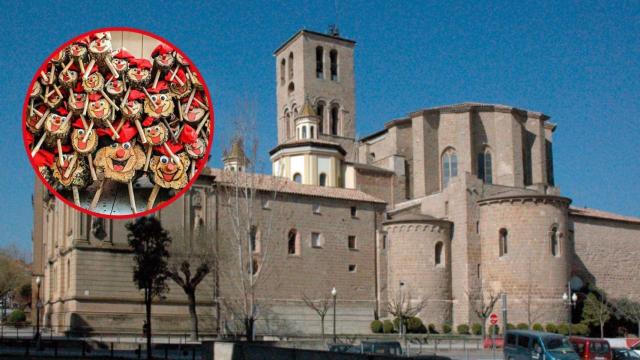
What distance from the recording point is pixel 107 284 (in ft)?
149

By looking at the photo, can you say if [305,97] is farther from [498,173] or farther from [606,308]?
[606,308]

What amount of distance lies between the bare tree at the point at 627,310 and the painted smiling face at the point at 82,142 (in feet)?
120

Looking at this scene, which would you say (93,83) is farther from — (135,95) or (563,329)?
(563,329)

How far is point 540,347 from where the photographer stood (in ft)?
85.2

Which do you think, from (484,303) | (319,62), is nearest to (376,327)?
(484,303)

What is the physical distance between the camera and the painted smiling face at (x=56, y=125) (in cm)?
3145

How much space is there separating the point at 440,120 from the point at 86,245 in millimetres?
29561

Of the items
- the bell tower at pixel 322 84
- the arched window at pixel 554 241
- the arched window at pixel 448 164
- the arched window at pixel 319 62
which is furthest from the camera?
the arched window at pixel 319 62

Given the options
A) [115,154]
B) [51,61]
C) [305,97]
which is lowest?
A: [115,154]

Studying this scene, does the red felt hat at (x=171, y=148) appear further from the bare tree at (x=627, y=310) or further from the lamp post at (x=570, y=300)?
the bare tree at (x=627, y=310)

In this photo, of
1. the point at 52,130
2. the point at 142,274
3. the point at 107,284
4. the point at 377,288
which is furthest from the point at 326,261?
the point at 52,130

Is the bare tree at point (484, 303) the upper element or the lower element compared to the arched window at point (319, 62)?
lower

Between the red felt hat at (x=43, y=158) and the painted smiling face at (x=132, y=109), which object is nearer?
the painted smiling face at (x=132, y=109)

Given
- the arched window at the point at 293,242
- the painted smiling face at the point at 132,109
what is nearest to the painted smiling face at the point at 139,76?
the painted smiling face at the point at 132,109
